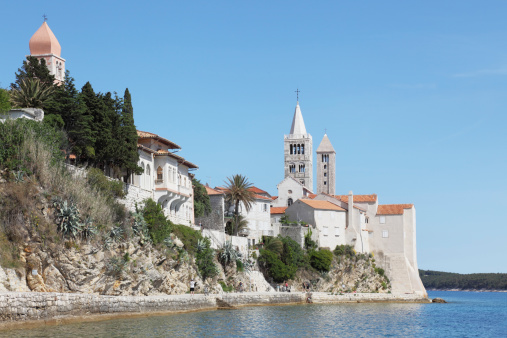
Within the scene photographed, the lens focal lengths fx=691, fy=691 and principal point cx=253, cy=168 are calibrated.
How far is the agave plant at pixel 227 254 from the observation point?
55.9 metres

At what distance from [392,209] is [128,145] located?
144ft

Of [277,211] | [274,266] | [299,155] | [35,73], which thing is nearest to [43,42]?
[35,73]

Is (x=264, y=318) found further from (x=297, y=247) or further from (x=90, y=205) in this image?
(x=297, y=247)

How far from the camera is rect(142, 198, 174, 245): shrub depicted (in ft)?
146

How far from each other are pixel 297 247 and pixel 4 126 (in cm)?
3812

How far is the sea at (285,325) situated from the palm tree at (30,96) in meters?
15.1

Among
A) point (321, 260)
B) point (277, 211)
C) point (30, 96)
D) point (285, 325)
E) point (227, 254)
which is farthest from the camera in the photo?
point (277, 211)

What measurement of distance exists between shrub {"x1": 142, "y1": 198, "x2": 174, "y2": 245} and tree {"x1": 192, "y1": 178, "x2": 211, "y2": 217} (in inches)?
542

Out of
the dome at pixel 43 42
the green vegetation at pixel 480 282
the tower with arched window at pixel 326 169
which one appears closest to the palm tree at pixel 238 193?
the dome at pixel 43 42

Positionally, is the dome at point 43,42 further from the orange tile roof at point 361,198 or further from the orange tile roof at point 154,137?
the orange tile roof at point 361,198

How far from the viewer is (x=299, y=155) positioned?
107 metres

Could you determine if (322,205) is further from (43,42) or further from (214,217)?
(43,42)

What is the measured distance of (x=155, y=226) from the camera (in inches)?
1764

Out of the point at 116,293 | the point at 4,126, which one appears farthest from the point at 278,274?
the point at 4,126
